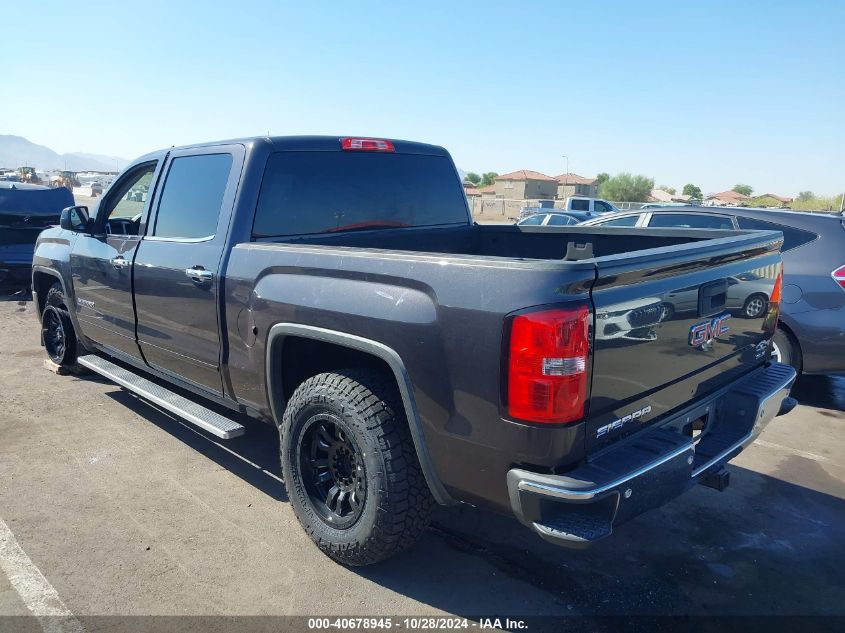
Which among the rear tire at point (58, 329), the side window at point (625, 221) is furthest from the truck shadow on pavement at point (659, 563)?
the side window at point (625, 221)

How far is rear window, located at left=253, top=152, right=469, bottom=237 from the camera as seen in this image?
3588 millimetres

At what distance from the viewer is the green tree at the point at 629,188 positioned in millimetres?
79250

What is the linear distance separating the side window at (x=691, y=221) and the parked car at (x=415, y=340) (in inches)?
103

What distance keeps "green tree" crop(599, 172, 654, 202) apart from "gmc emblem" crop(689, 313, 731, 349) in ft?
265

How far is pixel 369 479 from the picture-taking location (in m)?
2.75

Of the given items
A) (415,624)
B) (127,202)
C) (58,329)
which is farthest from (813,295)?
(58,329)

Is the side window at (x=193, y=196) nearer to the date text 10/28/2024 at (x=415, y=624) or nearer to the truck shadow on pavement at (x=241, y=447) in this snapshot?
the truck shadow on pavement at (x=241, y=447)

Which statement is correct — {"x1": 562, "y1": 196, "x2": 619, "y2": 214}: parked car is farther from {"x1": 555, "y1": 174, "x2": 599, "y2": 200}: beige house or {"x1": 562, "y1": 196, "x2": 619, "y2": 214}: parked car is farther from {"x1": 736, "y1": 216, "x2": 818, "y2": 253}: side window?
{"x1": 555, "y1": 174, "x2": 599, "y2": 200}: beige house

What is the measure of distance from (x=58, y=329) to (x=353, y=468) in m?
4.29

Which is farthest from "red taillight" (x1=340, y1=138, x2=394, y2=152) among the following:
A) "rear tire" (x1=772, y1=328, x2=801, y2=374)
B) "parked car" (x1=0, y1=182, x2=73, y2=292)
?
"parked car" (x1=0, y1=182, x2=73, y2=292)

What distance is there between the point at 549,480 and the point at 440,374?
22.0 inches

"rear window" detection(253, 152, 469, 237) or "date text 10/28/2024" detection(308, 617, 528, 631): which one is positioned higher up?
"rear window" detection(253, 152, 469, 237)

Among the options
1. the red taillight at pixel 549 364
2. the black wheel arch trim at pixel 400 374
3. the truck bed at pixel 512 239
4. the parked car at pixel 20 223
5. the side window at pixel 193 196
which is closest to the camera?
the red taillight at pixel 549 364

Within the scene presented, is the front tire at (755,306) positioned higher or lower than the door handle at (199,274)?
lower
